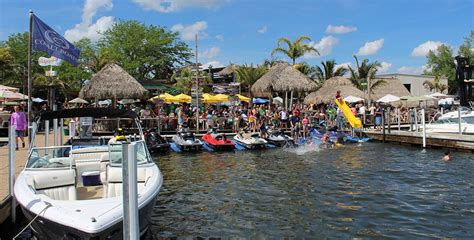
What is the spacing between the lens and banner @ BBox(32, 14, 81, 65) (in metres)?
13.5

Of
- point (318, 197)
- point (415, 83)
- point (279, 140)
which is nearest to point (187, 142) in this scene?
point (279, 140)

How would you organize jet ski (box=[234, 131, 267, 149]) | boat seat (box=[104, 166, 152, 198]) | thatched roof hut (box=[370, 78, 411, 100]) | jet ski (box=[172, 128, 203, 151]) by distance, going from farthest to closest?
1. thatched roof hut (box=[370, 78, 411, 100])
2. jet ski (box=[234, 131, 267, 149])
3. jet ski (box=[172, 128, 203, 151])
4. boat seat (box=[104, 166, 152, 198])

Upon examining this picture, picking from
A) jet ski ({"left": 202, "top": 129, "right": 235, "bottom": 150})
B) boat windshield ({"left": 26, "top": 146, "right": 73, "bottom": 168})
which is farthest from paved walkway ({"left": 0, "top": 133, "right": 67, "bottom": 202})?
jet ski ({"left": 202, "top": 129, "right": 235, "bottom": 150})

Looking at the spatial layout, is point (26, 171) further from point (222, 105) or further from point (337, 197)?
point (222, 105)

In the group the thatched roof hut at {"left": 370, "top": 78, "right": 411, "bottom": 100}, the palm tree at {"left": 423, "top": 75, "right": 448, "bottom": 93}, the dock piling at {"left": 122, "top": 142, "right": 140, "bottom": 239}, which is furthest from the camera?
the palm tree at {"left": 423, "top": 75, "right": 448, "bottom": 93}

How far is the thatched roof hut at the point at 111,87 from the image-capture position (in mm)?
25938

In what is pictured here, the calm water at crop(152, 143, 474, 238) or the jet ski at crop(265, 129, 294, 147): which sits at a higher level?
the jet ski at crop(265, 129, 294, 147)

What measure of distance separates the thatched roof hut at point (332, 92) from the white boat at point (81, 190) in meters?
29.3

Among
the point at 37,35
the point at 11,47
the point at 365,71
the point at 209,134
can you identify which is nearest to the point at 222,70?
the point at 365,71

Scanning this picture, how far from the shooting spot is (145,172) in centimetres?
844

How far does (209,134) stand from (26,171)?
584 inches

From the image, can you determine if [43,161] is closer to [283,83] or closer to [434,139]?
[434,139]

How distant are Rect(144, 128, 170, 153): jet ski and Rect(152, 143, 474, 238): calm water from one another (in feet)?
6.08

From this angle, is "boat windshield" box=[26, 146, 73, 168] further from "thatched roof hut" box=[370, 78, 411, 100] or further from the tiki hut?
"thatched roof hut" box=[370, 78, 411, 100]
